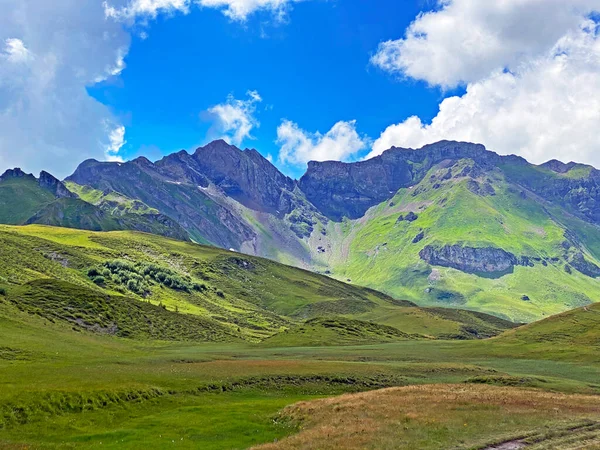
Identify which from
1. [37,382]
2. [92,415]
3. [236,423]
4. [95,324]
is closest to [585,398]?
[236,423]

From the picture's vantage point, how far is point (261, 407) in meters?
54.2

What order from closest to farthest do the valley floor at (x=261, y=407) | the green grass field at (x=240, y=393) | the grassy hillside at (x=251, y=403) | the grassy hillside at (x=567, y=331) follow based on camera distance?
the valley floor at (x=261, y=407) → the grassy hillside at (x=251, y=403) → the green grass field at (x=240, y=393) → the grassy hillside at (x=567, y=331)

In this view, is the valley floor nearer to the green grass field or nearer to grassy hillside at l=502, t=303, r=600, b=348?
the green grass field

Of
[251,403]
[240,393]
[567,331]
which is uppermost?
[567,331]

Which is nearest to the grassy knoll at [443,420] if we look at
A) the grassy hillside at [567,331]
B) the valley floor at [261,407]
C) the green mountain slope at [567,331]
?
the valley floor at [261,407]

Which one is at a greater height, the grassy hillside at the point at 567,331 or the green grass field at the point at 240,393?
the grassy hillside at the point at 567,331

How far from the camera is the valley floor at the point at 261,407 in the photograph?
40.5 m

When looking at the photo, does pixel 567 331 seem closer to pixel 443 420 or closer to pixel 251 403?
pixel 251 403

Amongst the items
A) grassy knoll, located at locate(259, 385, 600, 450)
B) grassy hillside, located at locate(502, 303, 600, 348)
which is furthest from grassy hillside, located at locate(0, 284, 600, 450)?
grassy hillside, located at locate(502, 303, 600, 348)

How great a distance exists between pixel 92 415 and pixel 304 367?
40.1 meters

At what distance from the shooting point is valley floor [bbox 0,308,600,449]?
40.5 m

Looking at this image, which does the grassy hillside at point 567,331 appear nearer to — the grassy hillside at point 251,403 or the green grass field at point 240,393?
the green grass field at point 240,393

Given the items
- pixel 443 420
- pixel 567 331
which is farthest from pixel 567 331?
pixel 443 420

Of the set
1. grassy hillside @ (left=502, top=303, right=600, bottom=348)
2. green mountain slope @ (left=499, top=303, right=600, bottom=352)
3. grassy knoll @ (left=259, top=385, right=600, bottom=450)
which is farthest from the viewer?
grassy hillside @ (left=502, top=303, right=600, bottom=348)
